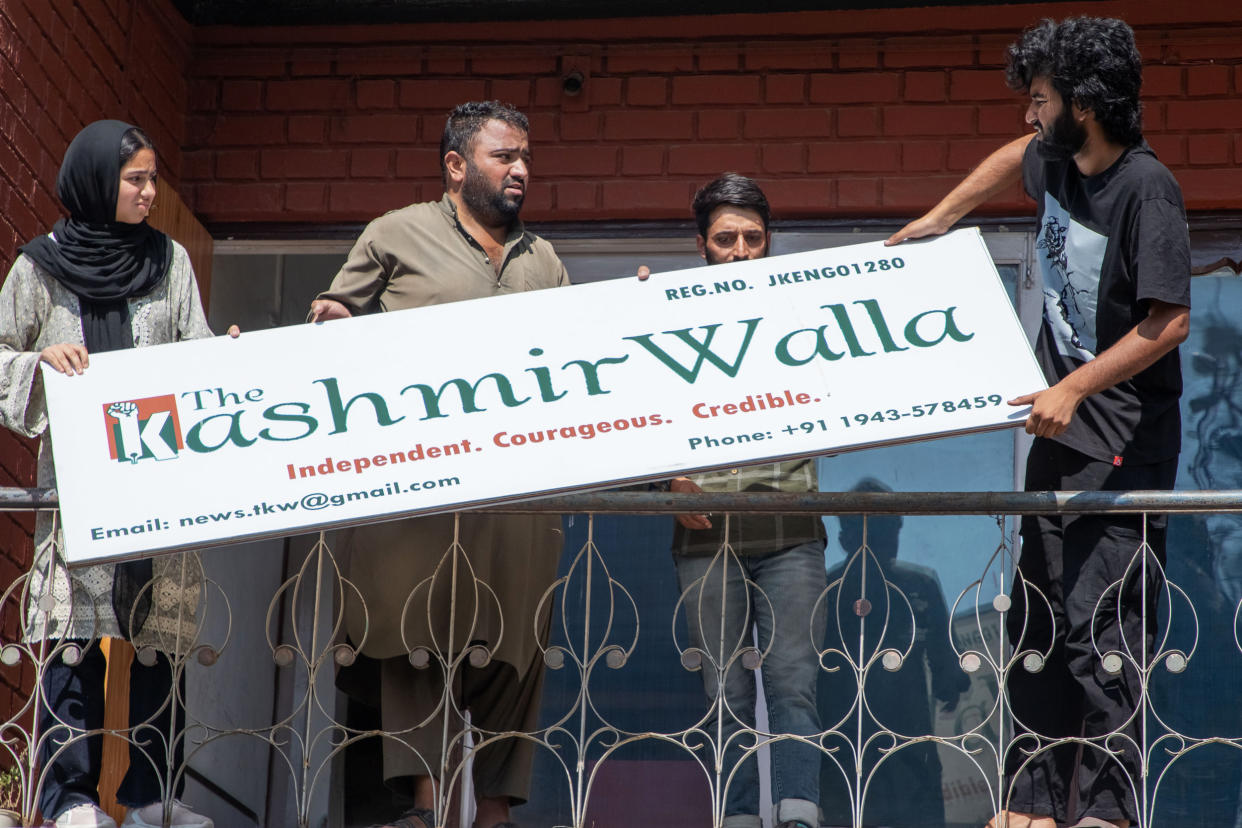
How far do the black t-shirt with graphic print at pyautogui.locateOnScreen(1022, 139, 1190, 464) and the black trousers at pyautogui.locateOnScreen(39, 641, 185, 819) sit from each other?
239 centimetres

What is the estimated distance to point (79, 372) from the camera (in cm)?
434

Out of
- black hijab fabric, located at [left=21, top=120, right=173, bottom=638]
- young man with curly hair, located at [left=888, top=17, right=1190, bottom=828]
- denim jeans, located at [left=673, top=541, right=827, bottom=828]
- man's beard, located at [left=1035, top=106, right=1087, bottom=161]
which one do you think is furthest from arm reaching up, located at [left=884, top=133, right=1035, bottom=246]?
black hijab fabric, located at [left=21, top=120, right=173, bottom=638]

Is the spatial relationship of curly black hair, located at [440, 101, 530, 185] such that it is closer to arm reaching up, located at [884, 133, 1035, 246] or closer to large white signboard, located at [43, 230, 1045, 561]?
large white signboard, located at [43, 230, 1045, 561]

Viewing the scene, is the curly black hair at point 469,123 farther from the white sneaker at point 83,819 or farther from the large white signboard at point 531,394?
the white sneaker at point 83,819

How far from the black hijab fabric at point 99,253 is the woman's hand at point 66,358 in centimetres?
17

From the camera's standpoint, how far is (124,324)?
4.58 meters

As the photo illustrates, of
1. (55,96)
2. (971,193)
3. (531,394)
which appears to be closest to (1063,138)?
(971,193)

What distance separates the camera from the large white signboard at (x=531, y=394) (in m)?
4.15

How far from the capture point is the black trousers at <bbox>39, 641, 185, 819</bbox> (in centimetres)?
430

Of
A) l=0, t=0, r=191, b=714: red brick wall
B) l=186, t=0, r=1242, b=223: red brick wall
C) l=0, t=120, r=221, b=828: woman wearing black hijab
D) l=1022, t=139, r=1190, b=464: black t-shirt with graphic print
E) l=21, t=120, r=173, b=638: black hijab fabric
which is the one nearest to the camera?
l=1022, t=139, r=1190, b=464: black t-shirt with graphic print

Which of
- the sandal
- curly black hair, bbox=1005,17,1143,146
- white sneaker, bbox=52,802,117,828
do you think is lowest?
the sandal

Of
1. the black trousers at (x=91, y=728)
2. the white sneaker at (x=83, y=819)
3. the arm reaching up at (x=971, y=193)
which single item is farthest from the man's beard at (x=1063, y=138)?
the white sneaker at (x=83, y=819)

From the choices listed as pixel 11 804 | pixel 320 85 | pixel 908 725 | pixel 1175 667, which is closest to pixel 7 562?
pixel 11 804

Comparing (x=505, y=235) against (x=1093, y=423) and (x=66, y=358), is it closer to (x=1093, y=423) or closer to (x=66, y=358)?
(x=66, y=358)
